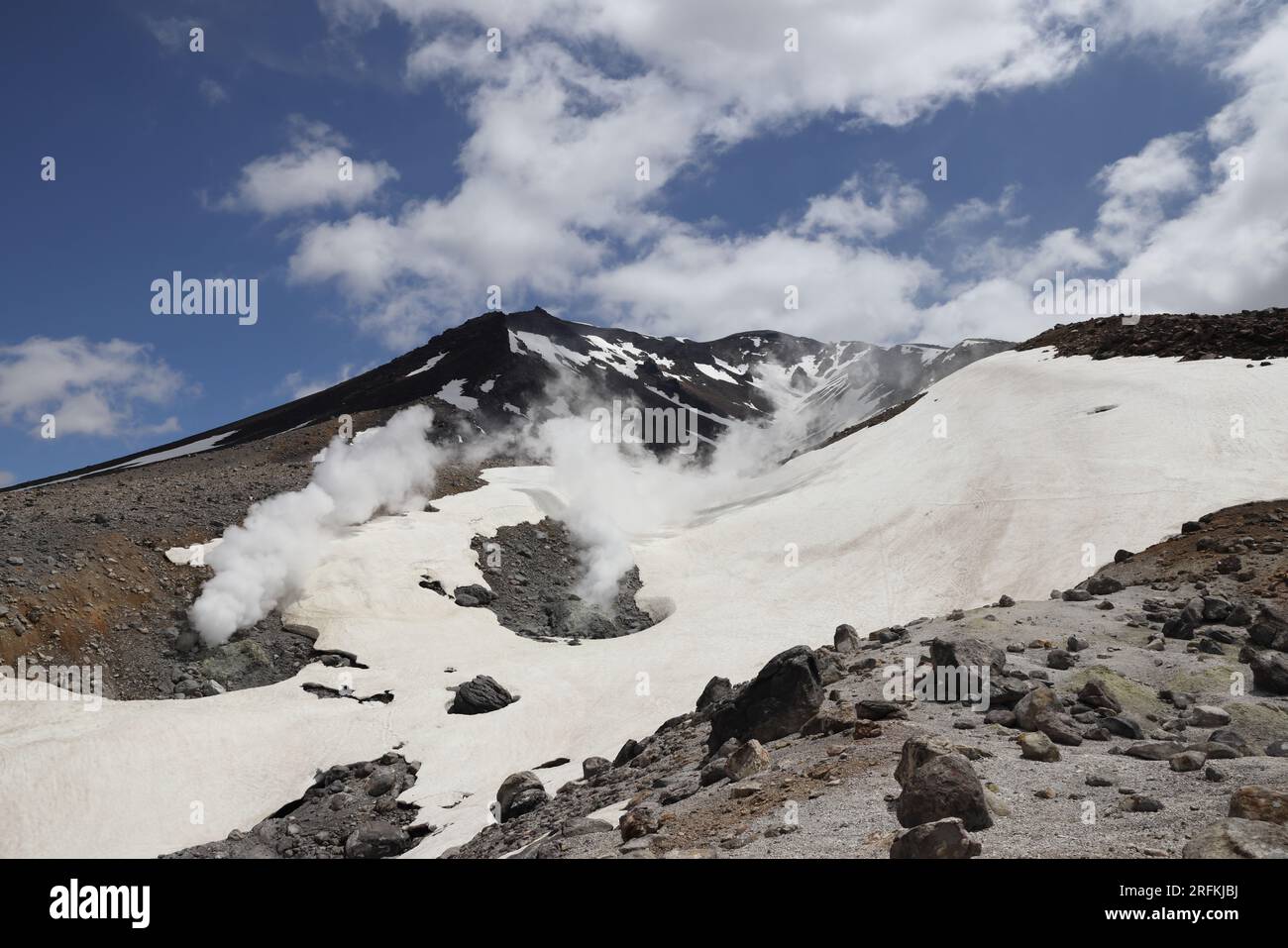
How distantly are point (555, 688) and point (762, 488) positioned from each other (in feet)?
103

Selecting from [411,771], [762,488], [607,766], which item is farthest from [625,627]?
[762,488]

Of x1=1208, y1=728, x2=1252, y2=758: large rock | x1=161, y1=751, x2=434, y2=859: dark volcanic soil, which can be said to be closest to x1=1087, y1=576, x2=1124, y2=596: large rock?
x1=1208, y1=728, x2=1252, y2=758: large rock

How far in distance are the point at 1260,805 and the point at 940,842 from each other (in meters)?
2.55

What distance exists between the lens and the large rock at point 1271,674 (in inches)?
477

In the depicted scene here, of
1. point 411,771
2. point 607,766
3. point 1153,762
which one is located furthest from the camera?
point 411,771

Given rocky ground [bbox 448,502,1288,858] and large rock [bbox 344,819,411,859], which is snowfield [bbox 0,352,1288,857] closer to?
large rock [bbox 344,819,411,859]

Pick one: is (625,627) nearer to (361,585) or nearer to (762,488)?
(361,585)

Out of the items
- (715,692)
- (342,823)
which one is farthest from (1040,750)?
(342,823)

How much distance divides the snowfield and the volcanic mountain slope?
3519 centimetres

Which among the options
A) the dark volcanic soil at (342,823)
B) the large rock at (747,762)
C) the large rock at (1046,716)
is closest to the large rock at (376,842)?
the dark volcanic soil at (342,823)

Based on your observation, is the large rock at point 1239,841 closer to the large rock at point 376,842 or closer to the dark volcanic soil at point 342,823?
the large rock at point 376,842

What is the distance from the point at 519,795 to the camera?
15.2 m

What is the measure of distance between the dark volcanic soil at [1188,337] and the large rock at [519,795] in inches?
1716
